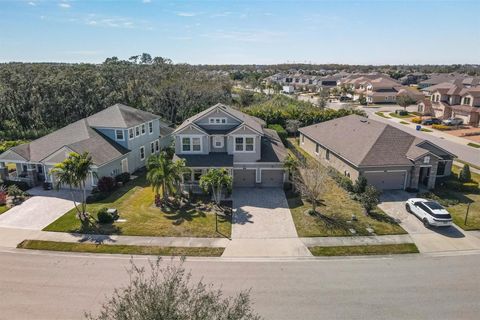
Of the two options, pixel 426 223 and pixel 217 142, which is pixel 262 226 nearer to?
pixel 217 142

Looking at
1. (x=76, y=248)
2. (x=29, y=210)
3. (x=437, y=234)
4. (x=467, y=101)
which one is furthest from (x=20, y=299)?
(x=467, y=101)

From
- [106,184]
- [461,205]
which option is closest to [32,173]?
[106,184]

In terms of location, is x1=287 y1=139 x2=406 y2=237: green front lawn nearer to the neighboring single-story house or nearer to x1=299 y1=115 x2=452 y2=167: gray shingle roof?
the neighboring single-story house

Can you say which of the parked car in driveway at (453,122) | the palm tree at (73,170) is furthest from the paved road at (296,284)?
the parked car in driveway at (453,122)

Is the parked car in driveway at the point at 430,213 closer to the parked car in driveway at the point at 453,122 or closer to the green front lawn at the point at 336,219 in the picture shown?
the green front lawn at the point at 336,219

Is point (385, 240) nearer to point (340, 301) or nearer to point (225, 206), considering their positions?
point (340, 301)

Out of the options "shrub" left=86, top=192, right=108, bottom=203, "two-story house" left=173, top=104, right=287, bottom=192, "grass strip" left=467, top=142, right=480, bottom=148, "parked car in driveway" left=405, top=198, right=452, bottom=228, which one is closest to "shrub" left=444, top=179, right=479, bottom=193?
"parked car in driveway" left=405, top=198, right=452, bottom=228
